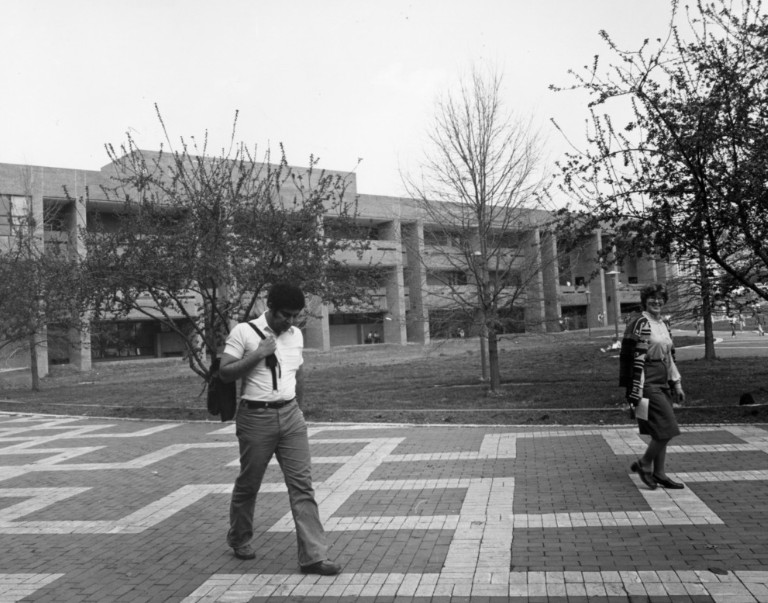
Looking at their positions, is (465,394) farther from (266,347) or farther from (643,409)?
(266,347)

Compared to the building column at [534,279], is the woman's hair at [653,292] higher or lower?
lower

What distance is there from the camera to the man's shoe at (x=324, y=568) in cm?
472

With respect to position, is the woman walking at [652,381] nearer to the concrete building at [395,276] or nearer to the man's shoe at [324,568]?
the concrete building at [395,276]

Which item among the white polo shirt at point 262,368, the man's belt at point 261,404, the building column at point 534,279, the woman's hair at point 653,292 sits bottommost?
the man's belt at point 261,404

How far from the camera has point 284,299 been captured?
496 cm

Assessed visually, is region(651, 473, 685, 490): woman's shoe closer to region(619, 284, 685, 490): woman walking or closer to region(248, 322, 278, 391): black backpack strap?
region(619, 284, 685, 490): woman walking

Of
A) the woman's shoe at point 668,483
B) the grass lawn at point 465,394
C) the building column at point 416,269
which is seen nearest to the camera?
the woman's shoe at point 668,483

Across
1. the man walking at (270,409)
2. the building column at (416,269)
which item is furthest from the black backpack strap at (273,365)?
the building column at (416,269)

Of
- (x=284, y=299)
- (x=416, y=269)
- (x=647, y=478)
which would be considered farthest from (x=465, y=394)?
(x=284, y=299)

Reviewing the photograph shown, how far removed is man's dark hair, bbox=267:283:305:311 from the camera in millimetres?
4965

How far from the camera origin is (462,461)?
8.43 meters

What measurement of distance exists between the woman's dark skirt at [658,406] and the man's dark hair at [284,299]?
3.39m

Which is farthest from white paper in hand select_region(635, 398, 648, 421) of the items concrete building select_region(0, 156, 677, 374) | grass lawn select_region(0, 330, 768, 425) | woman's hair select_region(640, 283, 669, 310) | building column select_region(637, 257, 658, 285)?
building column select_region(637, 257, 658, 285)

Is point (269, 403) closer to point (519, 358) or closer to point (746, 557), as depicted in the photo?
point (746, 557)
